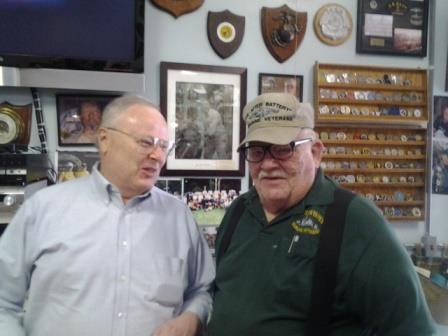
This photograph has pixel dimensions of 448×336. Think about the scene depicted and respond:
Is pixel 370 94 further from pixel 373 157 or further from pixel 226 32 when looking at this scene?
pixel 226 32

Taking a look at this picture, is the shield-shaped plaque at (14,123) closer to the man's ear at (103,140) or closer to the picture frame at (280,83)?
the man's ear at (103,140)

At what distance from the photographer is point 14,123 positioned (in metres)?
1.94

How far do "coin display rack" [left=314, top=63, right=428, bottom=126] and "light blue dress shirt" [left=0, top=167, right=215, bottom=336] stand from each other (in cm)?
127

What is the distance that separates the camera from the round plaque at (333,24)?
2.29 metres

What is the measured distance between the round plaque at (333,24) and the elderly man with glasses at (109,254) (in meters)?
1.30

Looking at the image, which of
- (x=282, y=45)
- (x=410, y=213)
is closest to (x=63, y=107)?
(x=282, y=45)

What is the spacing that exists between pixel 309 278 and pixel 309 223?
0.17m

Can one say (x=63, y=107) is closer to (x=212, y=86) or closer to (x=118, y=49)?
(x=118, y=49)

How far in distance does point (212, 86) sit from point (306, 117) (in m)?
0.98

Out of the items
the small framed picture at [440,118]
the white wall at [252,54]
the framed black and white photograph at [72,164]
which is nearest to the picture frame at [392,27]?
the white wall at [252,54]

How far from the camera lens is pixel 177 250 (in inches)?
55.7

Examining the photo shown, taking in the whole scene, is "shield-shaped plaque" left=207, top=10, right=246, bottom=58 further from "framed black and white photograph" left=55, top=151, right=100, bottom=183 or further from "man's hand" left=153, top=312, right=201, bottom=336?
"man's hand" left=153, top=312, right=201, bottom=336

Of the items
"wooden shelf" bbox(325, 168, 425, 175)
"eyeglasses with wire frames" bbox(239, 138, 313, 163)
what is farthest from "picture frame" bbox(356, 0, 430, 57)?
"eyeglasses with wire frames" bbox(239, 138, 313, 163)

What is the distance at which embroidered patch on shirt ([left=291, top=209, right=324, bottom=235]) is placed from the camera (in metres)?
1.22
